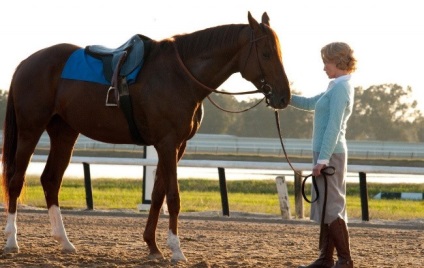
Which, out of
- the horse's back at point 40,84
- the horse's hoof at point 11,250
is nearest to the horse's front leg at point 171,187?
the horse's back at point 40,84

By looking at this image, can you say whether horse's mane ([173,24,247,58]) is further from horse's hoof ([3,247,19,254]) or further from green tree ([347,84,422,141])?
green tree ([347,84,422,141])

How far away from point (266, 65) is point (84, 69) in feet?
5.40

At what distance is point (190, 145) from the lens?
154 feet

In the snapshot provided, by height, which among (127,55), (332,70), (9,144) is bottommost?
(9,144)

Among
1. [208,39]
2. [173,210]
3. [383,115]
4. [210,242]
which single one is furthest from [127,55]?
[383,115]

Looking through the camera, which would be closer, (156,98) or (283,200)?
(156,98)

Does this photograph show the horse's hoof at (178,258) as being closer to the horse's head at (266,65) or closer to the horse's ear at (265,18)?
the horse's head at (266,65)

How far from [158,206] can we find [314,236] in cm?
277

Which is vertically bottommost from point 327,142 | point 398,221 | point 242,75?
point 398,221

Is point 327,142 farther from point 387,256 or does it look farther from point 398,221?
point 398,221

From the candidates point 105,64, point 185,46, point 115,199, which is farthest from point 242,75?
point 115,199

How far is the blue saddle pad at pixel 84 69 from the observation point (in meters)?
9.02

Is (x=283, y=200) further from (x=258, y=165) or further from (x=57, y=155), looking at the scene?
(x=57, y=155)

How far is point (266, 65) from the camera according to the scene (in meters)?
8.42
